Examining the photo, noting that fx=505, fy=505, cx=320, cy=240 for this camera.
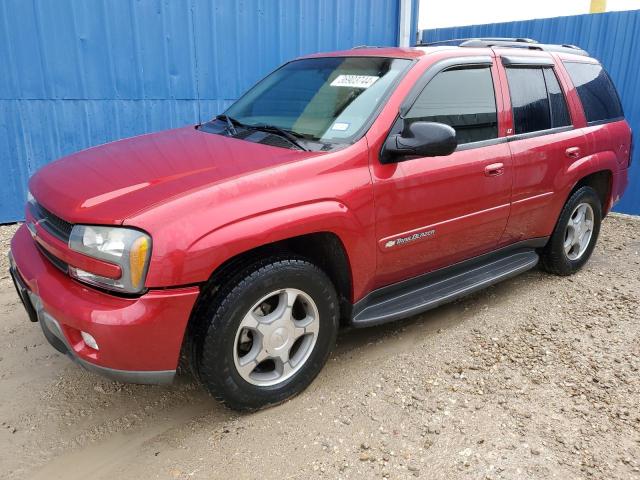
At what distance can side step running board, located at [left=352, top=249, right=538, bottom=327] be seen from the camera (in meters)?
2.88

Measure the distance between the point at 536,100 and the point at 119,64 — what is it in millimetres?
4328

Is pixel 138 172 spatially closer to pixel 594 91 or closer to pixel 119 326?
pixel 119 326

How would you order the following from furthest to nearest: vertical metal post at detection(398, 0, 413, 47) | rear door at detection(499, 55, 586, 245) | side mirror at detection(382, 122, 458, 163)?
vertical metal post at detection(398, 0, 413, 47) → rear door at detection(499, 55, 586, 245) → side mirror at detection(382, 122, 458, 163)

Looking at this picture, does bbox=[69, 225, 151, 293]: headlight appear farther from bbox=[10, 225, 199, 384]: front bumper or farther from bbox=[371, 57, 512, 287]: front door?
bbox=[371, 57, 512, 287]: front door

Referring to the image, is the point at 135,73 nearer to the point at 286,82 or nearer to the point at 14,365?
the point at 286,82

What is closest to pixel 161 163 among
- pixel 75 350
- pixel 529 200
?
pixel 75 350

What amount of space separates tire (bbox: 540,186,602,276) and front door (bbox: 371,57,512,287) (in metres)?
0.91

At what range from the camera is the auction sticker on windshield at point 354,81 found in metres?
2.98

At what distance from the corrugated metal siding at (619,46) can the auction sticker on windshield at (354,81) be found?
4979mm

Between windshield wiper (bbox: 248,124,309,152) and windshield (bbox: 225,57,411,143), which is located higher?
windshield (bbox: 225,57,411,143)

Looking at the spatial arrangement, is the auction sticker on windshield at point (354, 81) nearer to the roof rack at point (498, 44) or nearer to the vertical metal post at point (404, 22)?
the roof rack at point (498, 44)

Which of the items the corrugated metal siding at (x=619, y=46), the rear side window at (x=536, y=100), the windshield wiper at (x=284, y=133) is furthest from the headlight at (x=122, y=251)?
the corrugated metal siding at (x=619, y=46)

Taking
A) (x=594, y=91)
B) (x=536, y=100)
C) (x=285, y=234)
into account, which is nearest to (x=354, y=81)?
(x=285, y=234)

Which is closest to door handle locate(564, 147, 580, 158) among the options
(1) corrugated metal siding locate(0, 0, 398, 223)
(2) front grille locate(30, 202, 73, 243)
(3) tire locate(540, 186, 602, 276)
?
(3) tire locate(540, 186, 602, 276)
